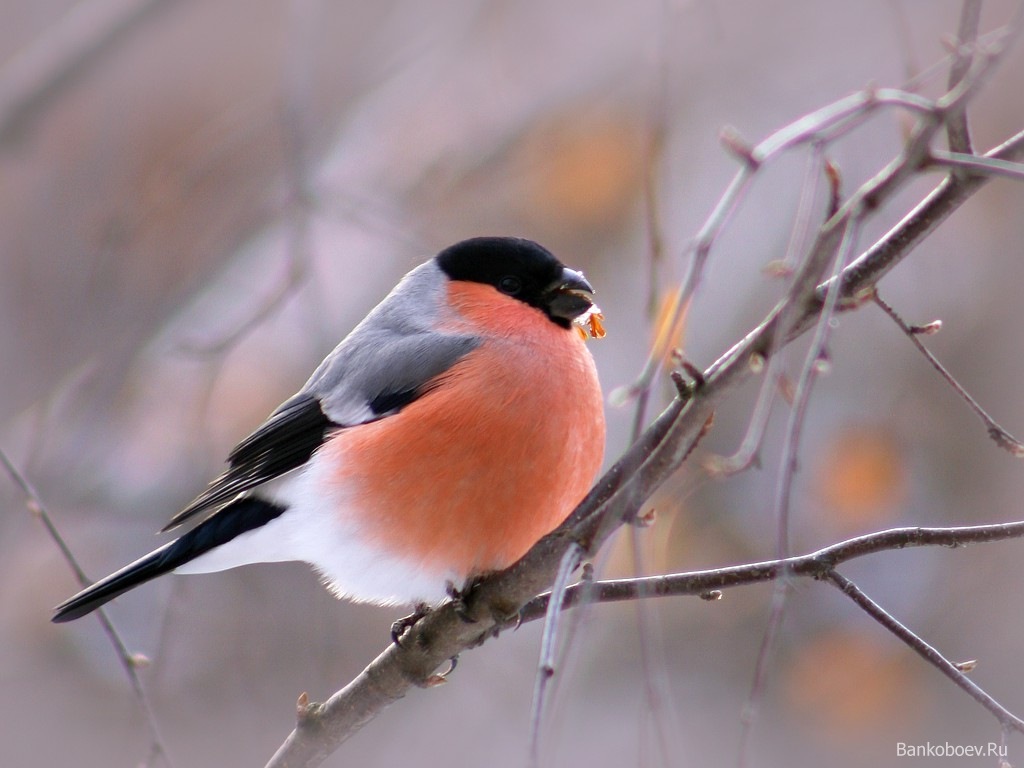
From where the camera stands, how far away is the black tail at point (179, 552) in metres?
2.11

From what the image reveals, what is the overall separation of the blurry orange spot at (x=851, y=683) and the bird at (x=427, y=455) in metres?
2.42

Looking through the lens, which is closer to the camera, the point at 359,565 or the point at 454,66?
the point at 359,565

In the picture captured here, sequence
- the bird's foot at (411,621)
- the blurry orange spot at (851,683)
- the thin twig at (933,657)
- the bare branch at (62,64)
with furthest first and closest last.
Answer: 1. the blurry orange spot at (851,683)
2. the bare branch at (62,64)
3. the bird's foot at (411,621)
4. the thin twig at (933,657)

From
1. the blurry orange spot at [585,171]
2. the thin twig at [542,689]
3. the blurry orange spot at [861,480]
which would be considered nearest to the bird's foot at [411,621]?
the thin twig at [542,689]

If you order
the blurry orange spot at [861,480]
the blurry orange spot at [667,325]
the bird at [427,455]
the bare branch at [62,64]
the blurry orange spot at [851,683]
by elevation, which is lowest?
the blurry orange spot at [851,683]

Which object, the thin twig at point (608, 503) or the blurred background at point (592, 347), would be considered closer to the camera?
the thin twig at point (608, 503)

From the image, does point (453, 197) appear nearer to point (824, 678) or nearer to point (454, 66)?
point (454, 66)

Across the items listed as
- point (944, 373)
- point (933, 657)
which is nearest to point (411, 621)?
point (933, 657)

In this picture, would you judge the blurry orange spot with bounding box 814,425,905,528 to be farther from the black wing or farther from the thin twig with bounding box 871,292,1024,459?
the thin twig with bounding box 871,292,1024,459

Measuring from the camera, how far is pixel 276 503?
94.7 inches

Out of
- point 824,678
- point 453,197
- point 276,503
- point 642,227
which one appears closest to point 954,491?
point 824,678

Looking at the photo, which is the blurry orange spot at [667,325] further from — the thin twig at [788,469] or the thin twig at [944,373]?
the thin twig at [944,373]

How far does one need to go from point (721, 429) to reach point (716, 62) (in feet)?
5.25

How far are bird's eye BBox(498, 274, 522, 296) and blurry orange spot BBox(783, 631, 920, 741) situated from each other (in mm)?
2487
